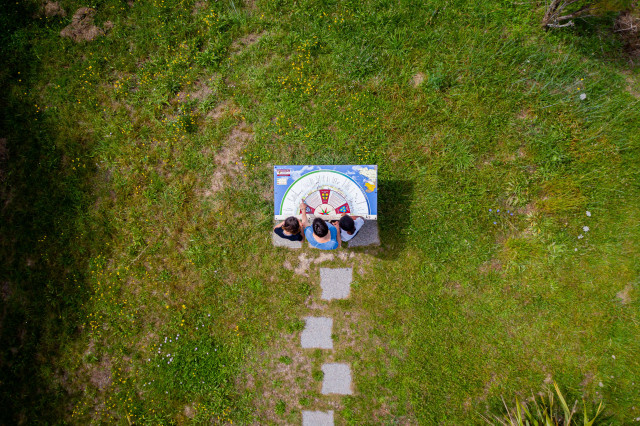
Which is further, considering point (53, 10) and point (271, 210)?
point (53, 10)

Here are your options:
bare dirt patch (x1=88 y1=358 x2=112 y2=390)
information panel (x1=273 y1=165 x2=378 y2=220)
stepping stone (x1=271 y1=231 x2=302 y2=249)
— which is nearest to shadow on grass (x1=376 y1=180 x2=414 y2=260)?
information panel (x1=273 y1=165 x2=378 y2=220)

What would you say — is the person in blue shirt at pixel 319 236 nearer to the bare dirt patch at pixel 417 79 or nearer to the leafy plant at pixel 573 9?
the bare dirt patch at pixel 417 79

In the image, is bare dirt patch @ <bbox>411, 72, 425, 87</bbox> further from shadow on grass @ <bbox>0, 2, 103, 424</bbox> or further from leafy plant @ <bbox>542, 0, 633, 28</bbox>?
shadow on grass @ <bbox>0, 2, 103, 424</bbox>

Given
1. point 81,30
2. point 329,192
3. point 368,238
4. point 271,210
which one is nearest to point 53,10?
point 81,30

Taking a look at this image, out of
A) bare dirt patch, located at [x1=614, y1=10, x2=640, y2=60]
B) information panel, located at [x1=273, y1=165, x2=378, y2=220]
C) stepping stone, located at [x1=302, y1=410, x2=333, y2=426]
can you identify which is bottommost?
stepping stone, located at [x1=302, y1=410, x2=333, y2=426]

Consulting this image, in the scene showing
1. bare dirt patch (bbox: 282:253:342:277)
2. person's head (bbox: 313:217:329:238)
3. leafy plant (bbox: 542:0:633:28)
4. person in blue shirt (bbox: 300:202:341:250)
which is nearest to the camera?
person's head (bbox: 313:217:329:238)

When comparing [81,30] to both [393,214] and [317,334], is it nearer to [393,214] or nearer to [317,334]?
[393,214]

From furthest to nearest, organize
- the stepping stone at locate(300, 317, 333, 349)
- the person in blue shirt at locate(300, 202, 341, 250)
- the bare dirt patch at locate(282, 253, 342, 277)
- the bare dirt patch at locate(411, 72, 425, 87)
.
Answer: the bare dirt patch at locate(411, 72, 425, 87)
the bare dirt patch at locate(282, 253, 342, 277)
the stepping stone at locate(300, 317, 333, 349)
the person in blue shirt at locate(300, 202, 341, 250)
